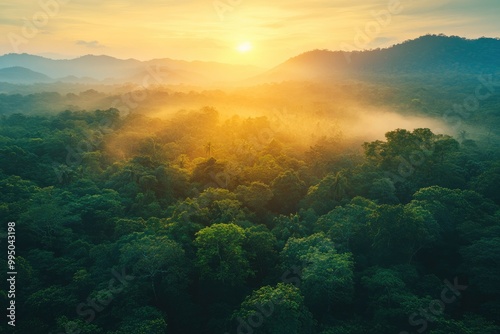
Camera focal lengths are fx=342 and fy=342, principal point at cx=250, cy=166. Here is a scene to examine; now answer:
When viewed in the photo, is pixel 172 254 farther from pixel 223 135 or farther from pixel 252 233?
pixel 223 135

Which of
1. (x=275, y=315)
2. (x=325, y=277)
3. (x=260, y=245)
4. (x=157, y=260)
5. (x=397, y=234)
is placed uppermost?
(x=157, y=260)

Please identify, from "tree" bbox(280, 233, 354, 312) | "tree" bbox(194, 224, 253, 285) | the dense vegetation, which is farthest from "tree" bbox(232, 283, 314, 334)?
"tree" bbox(194, 224, 253, 285)

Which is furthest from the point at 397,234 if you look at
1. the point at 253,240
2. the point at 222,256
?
the point at 222,256

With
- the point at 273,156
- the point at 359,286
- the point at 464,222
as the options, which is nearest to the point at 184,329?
the point at 359,286

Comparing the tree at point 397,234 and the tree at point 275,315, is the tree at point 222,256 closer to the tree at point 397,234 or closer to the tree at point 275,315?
the tree at point 275,315

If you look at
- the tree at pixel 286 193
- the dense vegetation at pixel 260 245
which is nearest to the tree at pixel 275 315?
the dense vegetation at pixel 260 245

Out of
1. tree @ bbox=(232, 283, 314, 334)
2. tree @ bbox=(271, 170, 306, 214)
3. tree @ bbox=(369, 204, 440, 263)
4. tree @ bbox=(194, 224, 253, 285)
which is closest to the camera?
tree @ bbox=(232, 283, 314, 334)

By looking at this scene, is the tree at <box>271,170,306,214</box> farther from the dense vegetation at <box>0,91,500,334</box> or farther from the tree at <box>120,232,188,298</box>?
the tree at <box>120,232,188,298</box>

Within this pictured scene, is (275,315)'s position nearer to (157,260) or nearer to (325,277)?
(325,277)
